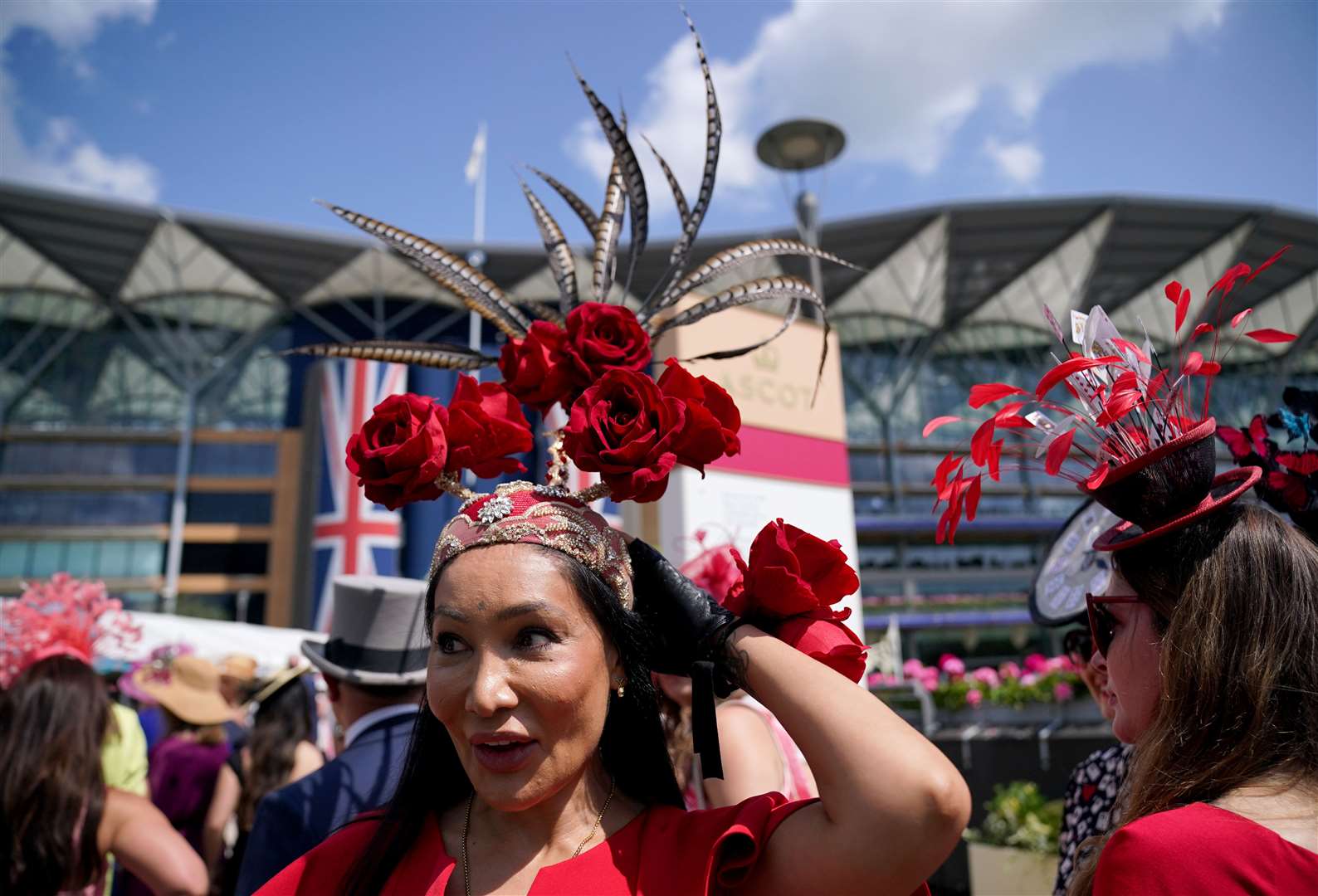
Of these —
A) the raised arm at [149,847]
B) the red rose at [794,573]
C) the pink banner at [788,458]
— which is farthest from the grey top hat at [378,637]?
the pink banner at [788,458]

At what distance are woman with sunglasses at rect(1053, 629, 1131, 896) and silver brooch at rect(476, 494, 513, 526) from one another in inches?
56.2

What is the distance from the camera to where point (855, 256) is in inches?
1375

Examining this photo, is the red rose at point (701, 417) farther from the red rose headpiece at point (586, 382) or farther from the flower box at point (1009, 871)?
the flower box at point (1009, 871)

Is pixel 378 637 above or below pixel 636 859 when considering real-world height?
above

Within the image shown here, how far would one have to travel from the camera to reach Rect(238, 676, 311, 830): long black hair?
4336mm

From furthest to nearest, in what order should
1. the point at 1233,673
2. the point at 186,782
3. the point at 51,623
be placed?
the point at 186,782
the point at 51,623
the point at 1233,673

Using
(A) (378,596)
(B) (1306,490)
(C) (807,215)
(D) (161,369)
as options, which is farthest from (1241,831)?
(D) (161,369)

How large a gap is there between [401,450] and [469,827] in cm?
64

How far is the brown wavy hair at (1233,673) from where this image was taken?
4.11 ft

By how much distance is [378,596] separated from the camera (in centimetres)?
283

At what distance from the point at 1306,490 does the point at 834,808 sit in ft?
4.38

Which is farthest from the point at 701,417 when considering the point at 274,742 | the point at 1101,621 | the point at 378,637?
the point at 274,742

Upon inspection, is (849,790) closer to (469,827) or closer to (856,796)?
(856,796)

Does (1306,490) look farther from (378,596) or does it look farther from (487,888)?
(378,596)
